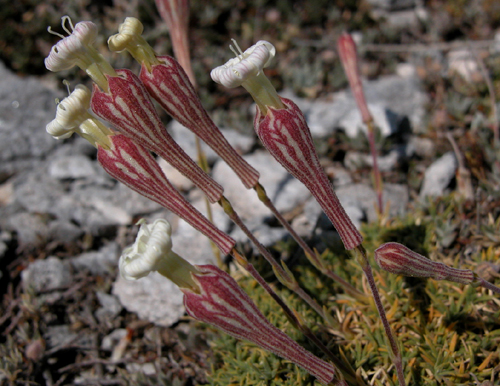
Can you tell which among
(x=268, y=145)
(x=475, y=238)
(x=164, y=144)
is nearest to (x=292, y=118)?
(x=268, y=145)

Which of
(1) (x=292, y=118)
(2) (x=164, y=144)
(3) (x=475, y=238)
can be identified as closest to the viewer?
(1) (x=292, y=118)

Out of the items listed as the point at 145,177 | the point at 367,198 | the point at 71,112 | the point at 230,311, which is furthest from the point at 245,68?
the point at 367,198

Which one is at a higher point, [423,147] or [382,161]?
[382,161]

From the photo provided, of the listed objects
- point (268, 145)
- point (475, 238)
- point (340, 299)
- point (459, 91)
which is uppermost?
point (268, 145)

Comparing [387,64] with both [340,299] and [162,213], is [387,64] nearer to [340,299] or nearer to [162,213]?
[162,213]

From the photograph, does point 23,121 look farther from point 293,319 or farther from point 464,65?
point 464,65

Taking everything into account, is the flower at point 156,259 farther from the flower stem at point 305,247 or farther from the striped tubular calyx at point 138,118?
the flower stem at point 305,247

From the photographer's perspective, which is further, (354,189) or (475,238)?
(354,189)
